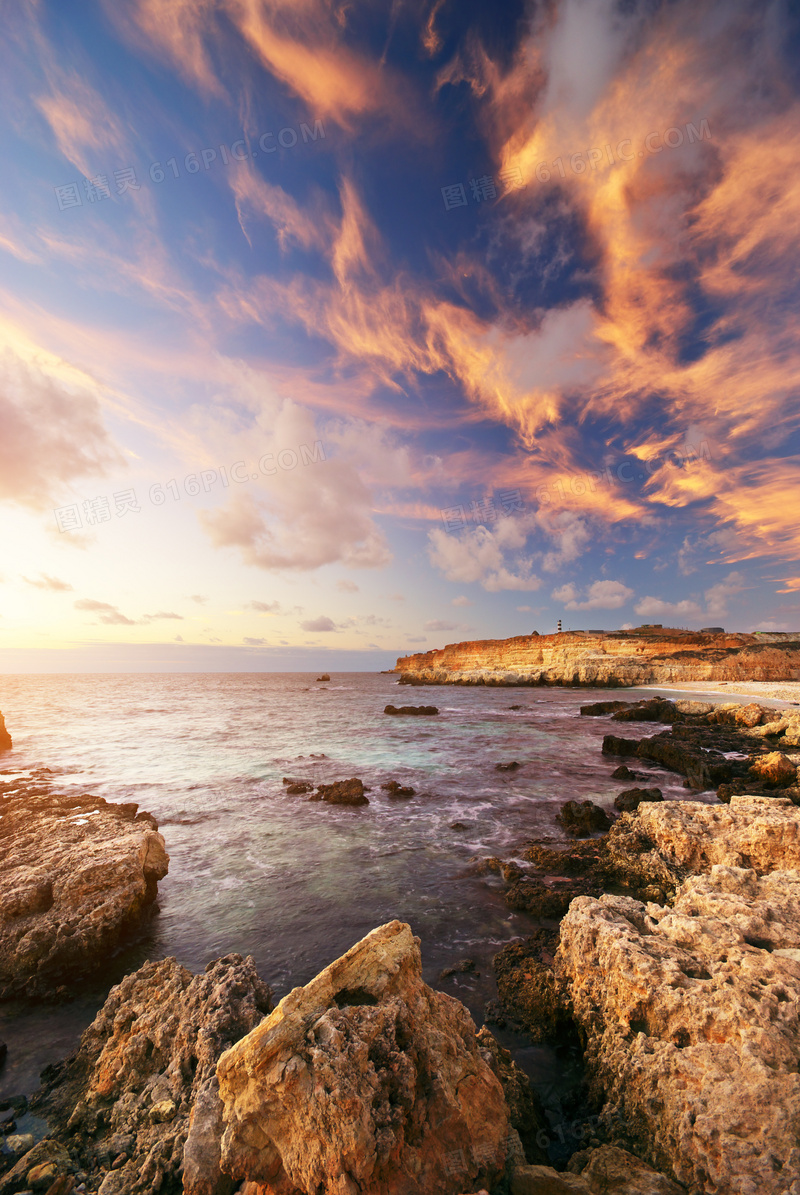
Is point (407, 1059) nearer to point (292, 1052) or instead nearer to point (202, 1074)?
point (292, 1052)

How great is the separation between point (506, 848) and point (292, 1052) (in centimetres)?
946

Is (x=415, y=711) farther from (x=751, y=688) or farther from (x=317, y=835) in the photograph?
(x=751, y=688)

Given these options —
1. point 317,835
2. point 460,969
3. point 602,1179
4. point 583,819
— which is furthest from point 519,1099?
point 317,835

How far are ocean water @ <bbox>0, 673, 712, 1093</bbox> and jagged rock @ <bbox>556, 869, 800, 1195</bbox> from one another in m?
1.27

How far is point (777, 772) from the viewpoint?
567 inches

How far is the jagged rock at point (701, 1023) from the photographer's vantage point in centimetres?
330

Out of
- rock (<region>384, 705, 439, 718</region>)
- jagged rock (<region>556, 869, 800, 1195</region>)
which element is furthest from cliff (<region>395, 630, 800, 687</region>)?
jagged rock (<region>556, 869, 800, 1195</region>)

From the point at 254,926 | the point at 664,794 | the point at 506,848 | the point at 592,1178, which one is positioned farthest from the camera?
the point at 664,794

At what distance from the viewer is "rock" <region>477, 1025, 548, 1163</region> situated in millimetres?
4027

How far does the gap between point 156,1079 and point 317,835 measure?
8.91 metres

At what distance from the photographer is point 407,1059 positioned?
3.61m

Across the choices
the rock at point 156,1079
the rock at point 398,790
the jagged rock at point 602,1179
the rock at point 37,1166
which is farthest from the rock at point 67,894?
the rock at point 398,790

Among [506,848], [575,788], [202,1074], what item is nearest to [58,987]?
[202,1074]

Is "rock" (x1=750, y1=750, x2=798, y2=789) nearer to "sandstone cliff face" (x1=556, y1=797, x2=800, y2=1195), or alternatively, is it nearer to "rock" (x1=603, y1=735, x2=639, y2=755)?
"rock" (x1=603, y1=735, x2=639, y2=755)
